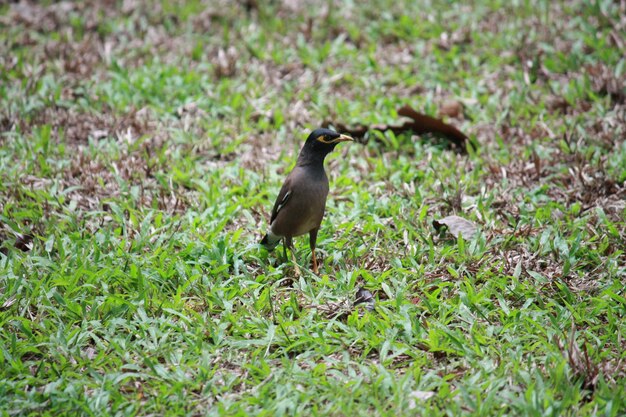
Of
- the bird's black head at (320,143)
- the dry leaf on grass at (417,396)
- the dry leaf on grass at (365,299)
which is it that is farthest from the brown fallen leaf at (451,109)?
the dry leaf on grass at (417,396)

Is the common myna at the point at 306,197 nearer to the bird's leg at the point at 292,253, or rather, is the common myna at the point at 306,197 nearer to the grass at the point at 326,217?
the bird's leg at the point at 292,253

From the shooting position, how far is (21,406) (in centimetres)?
390

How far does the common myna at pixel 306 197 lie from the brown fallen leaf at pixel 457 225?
1.02 meters

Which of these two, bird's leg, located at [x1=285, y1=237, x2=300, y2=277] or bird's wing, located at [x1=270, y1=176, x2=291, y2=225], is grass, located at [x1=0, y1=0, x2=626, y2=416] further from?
bird's wing, located at [x1=270, y1=176, x2=291, y2=225]

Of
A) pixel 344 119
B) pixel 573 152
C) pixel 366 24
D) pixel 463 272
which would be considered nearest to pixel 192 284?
pixel 463 272

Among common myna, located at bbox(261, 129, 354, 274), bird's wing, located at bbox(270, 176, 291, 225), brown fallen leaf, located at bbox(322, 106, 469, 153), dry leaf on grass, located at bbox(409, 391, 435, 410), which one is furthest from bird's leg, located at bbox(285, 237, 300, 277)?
brown fallen leaf, located at bbox(322, 106, 469, 153)

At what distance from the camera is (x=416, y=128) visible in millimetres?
7277

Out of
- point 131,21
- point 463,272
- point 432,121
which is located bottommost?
point 463,272

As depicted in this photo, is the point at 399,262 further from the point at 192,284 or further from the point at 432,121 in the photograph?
the point at 432,121

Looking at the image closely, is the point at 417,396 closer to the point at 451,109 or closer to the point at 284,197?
the point at 284,197

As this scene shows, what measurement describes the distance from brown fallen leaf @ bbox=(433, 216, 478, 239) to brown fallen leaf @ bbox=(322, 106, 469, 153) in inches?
61.4

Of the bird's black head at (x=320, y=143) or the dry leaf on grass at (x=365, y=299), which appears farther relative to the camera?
the bird's black head at (x=320, y=143)

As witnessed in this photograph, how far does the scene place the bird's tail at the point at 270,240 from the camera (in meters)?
5.52

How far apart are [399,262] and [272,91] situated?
11.5ft
